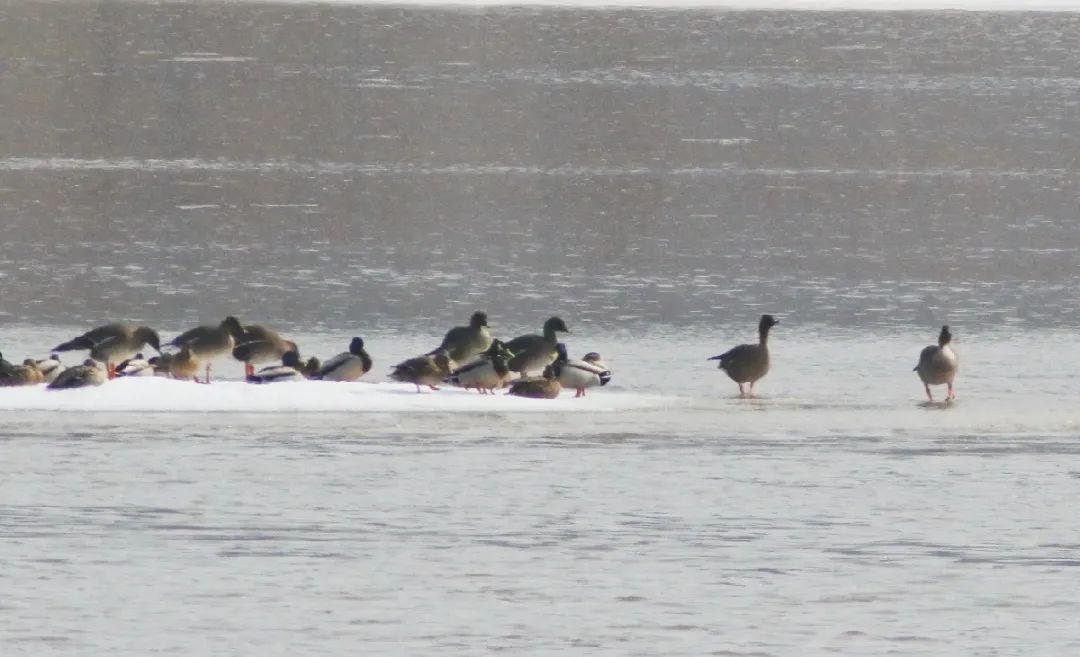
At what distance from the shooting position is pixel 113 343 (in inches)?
509

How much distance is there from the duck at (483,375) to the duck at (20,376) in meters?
2.24

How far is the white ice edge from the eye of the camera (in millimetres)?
11844

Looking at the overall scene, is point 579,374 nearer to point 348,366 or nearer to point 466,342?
point 466,342

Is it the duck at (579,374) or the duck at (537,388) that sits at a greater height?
the duck at (579,374)

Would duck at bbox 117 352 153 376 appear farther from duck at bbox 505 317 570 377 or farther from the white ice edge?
duck at bbox 505 317 570 377

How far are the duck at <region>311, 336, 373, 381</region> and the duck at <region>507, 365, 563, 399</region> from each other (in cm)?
83

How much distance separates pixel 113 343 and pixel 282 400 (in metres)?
1.47

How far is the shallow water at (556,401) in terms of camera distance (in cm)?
768

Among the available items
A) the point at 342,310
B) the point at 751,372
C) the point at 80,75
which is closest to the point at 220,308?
the point at 342,310

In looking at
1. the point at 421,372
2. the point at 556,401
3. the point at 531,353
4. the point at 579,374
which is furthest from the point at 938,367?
the point at 421,372

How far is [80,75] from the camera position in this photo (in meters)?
43.8

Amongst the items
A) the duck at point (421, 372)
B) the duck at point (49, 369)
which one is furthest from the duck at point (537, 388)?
the duck at point (49, 369)

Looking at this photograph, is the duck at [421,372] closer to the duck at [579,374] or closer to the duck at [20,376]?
the duck at [579,374]

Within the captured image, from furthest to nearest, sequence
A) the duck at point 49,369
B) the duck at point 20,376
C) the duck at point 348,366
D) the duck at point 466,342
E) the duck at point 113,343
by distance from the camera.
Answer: the duck at point 466,342 < the duck at point 113,343 < the duck at point 348,366 < the duck at point 49,369 < the duck at point 20,376
